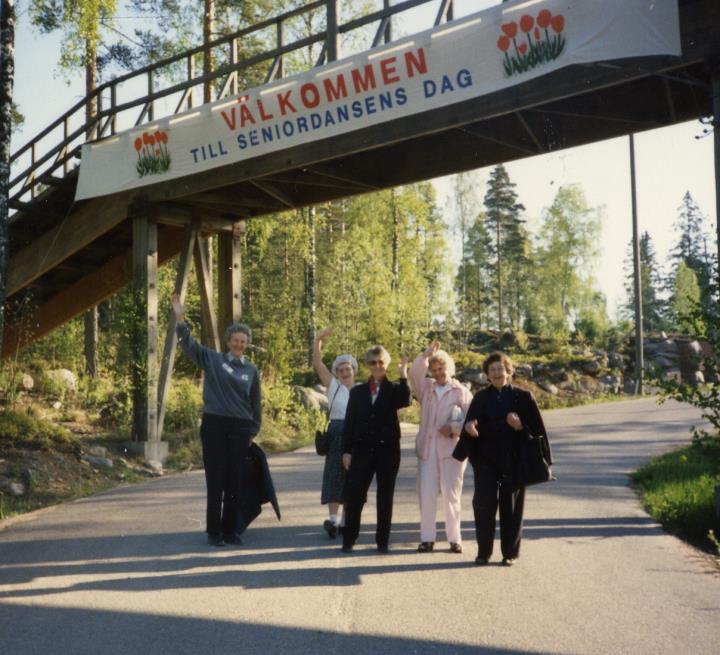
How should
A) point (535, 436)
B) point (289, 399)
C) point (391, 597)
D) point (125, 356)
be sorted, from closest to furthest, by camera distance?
point (391, 597)
point (535, 436)
point (125, 356)
point (289, 399)

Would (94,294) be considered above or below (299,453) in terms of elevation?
above

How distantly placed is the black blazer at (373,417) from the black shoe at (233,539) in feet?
3.79

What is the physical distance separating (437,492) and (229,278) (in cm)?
776

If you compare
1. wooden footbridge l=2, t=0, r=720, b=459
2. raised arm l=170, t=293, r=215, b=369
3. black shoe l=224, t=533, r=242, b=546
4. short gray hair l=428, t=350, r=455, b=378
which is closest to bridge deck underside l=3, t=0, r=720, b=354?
wooden footbridge l=2, t=0, r=720, b=459

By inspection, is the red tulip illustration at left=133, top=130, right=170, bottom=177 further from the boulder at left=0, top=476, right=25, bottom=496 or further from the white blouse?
the white blouse

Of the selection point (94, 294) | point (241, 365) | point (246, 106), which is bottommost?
point (241, 365)

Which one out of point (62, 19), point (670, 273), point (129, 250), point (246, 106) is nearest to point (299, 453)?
point (129, 250)

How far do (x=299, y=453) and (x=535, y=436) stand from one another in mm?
7912

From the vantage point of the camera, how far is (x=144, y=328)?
1229 cm

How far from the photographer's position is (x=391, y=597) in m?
4.99

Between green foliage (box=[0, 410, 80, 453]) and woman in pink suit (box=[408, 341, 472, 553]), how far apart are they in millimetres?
6397

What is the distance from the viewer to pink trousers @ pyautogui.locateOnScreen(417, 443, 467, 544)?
648cm

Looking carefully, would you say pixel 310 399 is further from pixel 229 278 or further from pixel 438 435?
pixel 438 435

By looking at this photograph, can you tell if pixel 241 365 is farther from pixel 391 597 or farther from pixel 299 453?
pixel 299 453
